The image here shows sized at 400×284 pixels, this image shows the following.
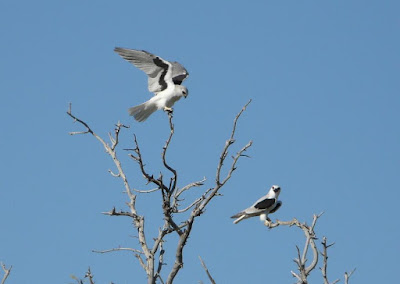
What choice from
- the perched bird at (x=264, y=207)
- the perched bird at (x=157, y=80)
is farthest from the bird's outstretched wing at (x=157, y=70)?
the perched bird at (x=264, y=207)

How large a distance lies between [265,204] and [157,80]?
2044mm

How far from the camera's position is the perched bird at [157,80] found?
10.1 meters

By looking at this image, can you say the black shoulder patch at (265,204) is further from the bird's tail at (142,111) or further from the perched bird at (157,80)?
the bird's tail at (142,111)

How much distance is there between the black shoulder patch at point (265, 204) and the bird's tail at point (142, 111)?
1.74 meters

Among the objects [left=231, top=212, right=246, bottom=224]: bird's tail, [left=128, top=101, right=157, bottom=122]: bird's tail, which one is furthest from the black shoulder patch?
[left=128, top=101, right=157, bottom=122]: bird's tail

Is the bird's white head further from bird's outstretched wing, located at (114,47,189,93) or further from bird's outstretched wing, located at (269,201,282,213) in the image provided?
bird's outstretched wing, located at (114,47,189,93)

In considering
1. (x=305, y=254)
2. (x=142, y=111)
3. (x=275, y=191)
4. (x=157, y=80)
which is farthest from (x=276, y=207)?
(x=305, y=254)

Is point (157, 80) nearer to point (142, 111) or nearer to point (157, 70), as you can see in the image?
point (157, 70)

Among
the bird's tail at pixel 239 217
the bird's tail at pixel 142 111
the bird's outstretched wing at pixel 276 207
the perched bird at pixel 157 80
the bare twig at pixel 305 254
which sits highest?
the perched bird at pixel 157 80

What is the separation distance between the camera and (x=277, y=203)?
10.5m

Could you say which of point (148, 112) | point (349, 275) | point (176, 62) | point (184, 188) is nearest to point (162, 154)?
point (184, 188)

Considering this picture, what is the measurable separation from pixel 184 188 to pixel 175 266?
0.83 metres

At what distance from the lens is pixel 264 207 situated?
10.3 m

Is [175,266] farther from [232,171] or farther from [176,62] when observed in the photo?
[176,62]
